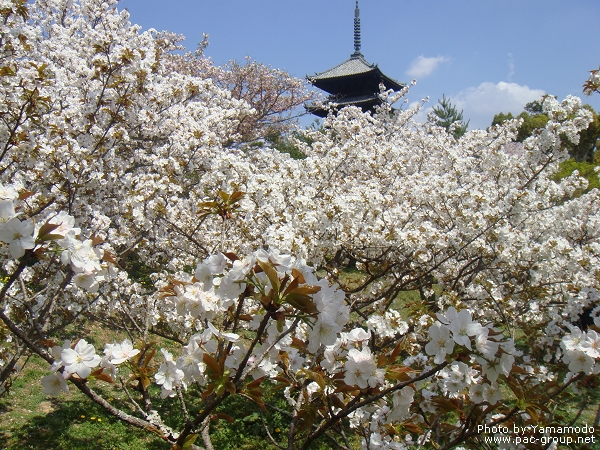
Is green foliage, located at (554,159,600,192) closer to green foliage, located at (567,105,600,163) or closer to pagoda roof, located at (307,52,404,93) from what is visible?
green foliage, located at (567,105,600,163)

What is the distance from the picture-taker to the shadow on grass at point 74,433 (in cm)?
348

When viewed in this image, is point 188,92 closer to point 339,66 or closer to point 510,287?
point 510,287

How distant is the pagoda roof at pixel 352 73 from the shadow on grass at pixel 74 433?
17.5m

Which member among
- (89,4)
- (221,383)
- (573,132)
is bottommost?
(221,383)

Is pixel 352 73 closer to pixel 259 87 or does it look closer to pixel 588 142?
pixel 259 87

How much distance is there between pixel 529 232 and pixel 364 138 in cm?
281

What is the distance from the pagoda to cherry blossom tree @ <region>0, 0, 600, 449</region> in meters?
13.7

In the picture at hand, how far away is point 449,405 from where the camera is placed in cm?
159

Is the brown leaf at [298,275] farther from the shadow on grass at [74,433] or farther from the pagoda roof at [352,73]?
the pagoda roof at [352,73]

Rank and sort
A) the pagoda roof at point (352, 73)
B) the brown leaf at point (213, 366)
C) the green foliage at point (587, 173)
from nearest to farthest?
1. the brown leaf at point (213, 366)
2. the green foliage at point (587, 173)
3. the pagoda roof at point (352, 73)

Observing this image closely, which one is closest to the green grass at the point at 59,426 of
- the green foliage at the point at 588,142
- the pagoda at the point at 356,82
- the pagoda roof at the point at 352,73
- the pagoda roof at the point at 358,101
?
the pagoda roof at the point at 358,101

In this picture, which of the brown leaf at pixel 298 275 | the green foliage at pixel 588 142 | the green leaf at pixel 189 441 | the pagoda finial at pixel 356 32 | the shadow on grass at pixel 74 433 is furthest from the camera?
the green foliage at pixel 588 142

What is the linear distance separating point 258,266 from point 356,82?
838 inches

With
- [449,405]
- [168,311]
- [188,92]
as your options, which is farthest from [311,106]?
[449,405]
